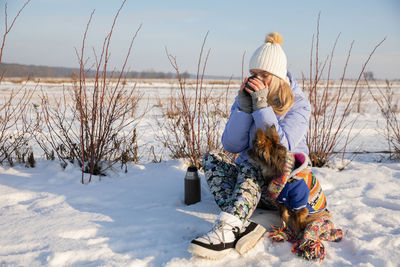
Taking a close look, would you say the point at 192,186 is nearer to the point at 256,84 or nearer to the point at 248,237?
the point at 248,237

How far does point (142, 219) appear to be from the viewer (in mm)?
1921

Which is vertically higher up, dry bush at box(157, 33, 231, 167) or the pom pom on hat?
the pom pom on hat

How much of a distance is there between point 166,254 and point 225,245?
0.32 m

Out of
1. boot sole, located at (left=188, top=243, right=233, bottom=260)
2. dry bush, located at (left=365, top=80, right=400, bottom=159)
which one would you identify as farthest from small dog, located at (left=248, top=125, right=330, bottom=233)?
dry bush, located at (left=365, top=80, right=400, bottom=159)

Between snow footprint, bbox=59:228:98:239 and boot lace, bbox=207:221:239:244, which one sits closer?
boot lace, bbox=207:221:239:244

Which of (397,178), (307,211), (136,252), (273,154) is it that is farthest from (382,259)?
(397,178)

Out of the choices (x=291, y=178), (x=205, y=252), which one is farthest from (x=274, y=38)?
(x=205, y=252)

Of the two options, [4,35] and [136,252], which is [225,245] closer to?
[136,252]

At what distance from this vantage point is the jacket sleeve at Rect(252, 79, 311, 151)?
1.71m

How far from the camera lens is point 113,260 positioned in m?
1.46

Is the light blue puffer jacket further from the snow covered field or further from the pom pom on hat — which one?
the snow covered field

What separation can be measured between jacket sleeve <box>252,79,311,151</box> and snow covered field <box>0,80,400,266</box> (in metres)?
0.55

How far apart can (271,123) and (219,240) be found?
71 centimetres

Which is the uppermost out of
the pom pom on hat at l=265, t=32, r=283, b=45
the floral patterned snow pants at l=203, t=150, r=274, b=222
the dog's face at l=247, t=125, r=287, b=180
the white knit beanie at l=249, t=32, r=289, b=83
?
the pom pom on hat at l=265, t=32, r=283, b=45
